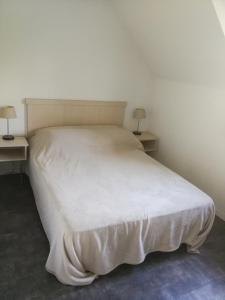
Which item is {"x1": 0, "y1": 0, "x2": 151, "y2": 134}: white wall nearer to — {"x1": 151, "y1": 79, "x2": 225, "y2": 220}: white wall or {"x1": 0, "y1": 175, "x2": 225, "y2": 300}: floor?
{"x1": 151, "y1": 79, "x2": 225, "y2": 220}: white wall

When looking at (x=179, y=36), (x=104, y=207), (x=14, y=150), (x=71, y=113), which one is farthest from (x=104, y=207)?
(x=179, y=36)

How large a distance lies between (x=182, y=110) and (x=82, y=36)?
1.53 m

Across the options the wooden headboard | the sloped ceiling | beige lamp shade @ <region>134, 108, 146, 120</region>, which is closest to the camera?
the sloped ceiling

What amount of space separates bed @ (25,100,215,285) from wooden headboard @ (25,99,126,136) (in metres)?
0.30

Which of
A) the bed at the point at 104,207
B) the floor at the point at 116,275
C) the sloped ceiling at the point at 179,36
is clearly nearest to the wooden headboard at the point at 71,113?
the bed at the point at 104,207

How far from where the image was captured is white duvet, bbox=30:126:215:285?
1.66 m

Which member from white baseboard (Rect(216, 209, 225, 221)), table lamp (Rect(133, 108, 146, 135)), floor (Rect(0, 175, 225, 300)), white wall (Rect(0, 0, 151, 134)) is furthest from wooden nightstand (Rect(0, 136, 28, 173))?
white baseboard (Rect(216, 209, 225, 221))

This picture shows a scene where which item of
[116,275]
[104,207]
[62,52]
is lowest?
[116,275]

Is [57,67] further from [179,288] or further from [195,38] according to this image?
[179,288]

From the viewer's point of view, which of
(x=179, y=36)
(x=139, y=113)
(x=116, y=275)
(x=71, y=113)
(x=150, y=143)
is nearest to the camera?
(x=116, y=275)

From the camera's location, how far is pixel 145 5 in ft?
8.38

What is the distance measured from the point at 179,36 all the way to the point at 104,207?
1.86m

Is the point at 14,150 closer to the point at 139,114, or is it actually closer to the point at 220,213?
the point at 139,114

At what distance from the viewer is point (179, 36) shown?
8.26ft
